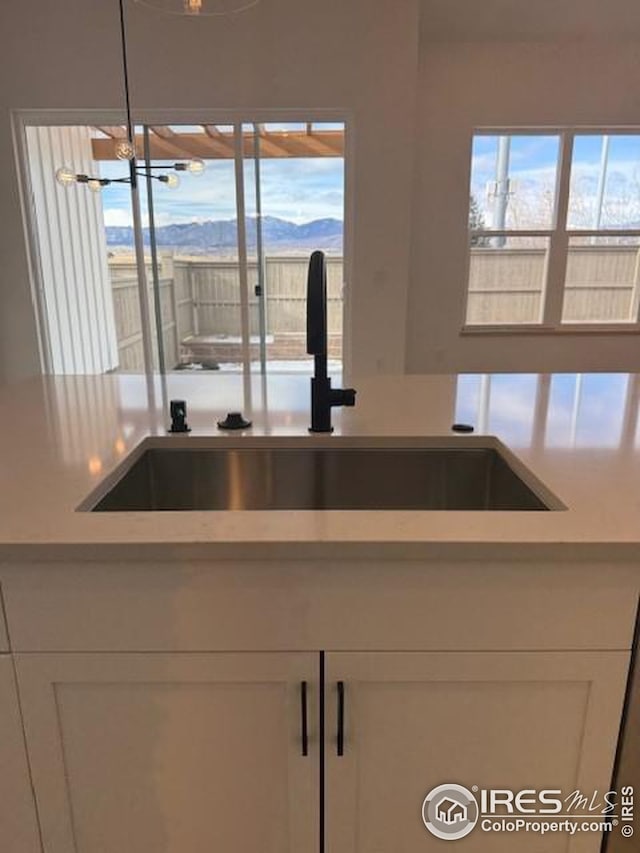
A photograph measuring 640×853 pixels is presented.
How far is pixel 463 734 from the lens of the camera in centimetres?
83

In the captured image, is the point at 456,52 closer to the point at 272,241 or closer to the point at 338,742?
the point at 272,241

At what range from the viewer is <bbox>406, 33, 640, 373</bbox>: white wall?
471 cm

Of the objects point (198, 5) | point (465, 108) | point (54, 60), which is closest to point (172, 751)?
point (198, 5)

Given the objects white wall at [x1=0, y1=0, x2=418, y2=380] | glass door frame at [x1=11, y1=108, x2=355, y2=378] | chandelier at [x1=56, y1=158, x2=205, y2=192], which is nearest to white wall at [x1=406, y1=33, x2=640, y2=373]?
white wall at [x1=0, y1=0, x2=418, y2=380]

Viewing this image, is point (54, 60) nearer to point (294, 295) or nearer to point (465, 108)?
point (294, 295)

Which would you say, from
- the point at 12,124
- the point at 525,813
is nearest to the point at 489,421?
the point at 525,813

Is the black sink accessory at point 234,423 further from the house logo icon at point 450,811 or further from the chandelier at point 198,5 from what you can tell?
the chandelier at point 198,5

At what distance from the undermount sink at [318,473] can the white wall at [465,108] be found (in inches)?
163

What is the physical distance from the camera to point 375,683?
81cm

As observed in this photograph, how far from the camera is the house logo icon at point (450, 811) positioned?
2.81 feet

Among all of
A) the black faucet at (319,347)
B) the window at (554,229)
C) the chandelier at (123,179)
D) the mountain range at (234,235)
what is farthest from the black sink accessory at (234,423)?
the window at (554,229)

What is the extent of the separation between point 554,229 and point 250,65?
295 centimetres

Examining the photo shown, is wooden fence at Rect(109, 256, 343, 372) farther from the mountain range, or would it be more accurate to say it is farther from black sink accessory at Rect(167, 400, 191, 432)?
black sink accessory at Rect(167, 400, 191, 432)

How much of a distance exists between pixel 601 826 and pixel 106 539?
85 centimetres
